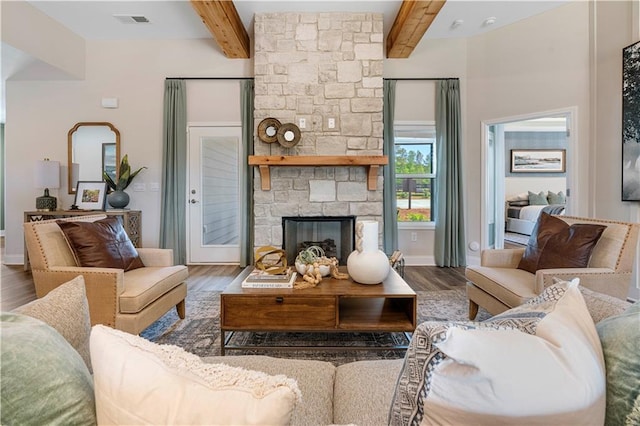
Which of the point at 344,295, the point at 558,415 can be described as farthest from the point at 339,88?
the point at 558,415

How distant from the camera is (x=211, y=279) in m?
3.97

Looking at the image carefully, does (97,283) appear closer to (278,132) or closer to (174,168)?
(278,132)

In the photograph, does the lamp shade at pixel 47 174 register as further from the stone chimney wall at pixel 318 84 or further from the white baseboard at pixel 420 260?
the white baseboard at pixel 420 260

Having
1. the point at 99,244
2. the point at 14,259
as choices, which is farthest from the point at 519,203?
the point at 14,259

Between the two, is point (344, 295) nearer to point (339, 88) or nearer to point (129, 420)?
point (129, 420)

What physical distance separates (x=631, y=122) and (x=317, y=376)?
12.6ft

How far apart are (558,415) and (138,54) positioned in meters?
5.64

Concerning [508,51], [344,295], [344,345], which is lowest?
[344,345]

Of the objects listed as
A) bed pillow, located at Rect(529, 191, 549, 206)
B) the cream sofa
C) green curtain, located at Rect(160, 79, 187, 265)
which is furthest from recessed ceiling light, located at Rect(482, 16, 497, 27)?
bed pillow, located at Rect(529, 191, 549, 206)

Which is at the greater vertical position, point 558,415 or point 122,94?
point 122,94

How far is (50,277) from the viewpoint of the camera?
197cm

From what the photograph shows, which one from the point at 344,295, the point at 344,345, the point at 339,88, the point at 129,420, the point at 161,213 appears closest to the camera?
the point at 129,420

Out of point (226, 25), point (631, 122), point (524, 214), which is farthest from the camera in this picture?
point (524, 214)

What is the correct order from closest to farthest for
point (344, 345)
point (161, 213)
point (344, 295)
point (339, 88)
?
point (344, 295)
point (344, 345)
point (339, 88)
point (161, 213)
